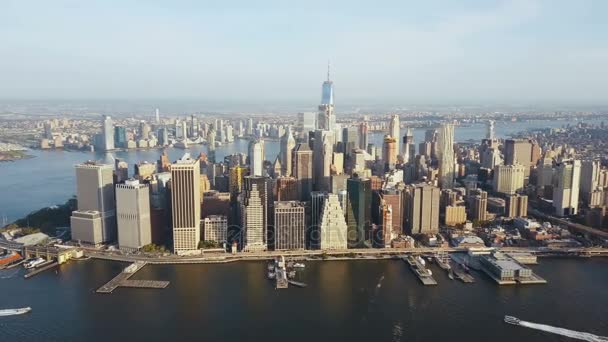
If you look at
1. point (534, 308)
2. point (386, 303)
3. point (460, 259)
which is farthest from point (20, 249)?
point (534, 308)

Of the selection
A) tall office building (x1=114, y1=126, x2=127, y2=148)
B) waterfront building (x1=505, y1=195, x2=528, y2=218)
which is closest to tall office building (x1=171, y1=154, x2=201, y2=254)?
waterfront building (x1=505, y1=195, x2=528, y2=218)

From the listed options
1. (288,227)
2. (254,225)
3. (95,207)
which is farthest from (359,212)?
(95,207)

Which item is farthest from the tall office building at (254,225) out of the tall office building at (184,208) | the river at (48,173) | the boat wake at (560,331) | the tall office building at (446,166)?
the tall office building at (446,166)

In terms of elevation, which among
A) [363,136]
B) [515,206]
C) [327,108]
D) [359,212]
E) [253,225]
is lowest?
[515,206]

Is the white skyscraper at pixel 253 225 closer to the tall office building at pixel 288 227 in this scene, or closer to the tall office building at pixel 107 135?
the tall office building at pixel 288 227

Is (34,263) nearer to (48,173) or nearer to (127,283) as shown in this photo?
(127,283)

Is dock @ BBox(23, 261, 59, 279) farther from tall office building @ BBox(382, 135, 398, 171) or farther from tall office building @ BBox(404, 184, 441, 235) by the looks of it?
tall office building @ BBox(382, 135, 398, 171)

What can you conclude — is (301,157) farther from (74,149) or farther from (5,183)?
(74,149)
